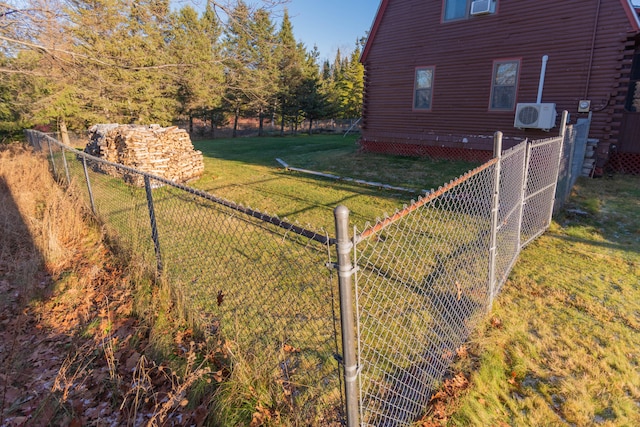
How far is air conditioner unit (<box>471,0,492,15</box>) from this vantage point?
1112 centimetres

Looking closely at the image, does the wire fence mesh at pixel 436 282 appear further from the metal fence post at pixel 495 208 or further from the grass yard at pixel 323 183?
the grass yard at pixel 323 183

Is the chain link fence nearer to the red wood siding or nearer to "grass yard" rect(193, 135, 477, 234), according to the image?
"grass yard" rect(193, 135, 477, 234)

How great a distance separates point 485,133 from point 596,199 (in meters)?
4.85

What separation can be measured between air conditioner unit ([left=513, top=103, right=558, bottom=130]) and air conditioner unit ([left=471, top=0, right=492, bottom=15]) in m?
3.45

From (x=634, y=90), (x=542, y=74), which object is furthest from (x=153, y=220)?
(x=634, y=90)

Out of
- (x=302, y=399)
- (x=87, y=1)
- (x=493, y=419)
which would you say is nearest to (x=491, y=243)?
(x=493, y=419)

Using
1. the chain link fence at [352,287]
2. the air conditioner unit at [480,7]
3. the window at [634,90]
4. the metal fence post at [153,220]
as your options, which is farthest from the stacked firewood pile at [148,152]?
the window at [634,90]

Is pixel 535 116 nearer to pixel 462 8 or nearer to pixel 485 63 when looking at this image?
pixel 485 63

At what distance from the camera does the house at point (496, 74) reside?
9547mm

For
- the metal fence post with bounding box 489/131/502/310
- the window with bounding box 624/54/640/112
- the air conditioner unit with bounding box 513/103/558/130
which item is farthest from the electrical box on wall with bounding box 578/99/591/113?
the metal fence post with bounding box 489/131/502/310

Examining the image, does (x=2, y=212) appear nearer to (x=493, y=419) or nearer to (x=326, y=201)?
(x=326, y=201)

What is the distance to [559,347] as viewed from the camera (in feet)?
10.3

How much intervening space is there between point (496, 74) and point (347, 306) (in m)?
12.4

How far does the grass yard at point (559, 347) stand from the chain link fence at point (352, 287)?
0.22m
